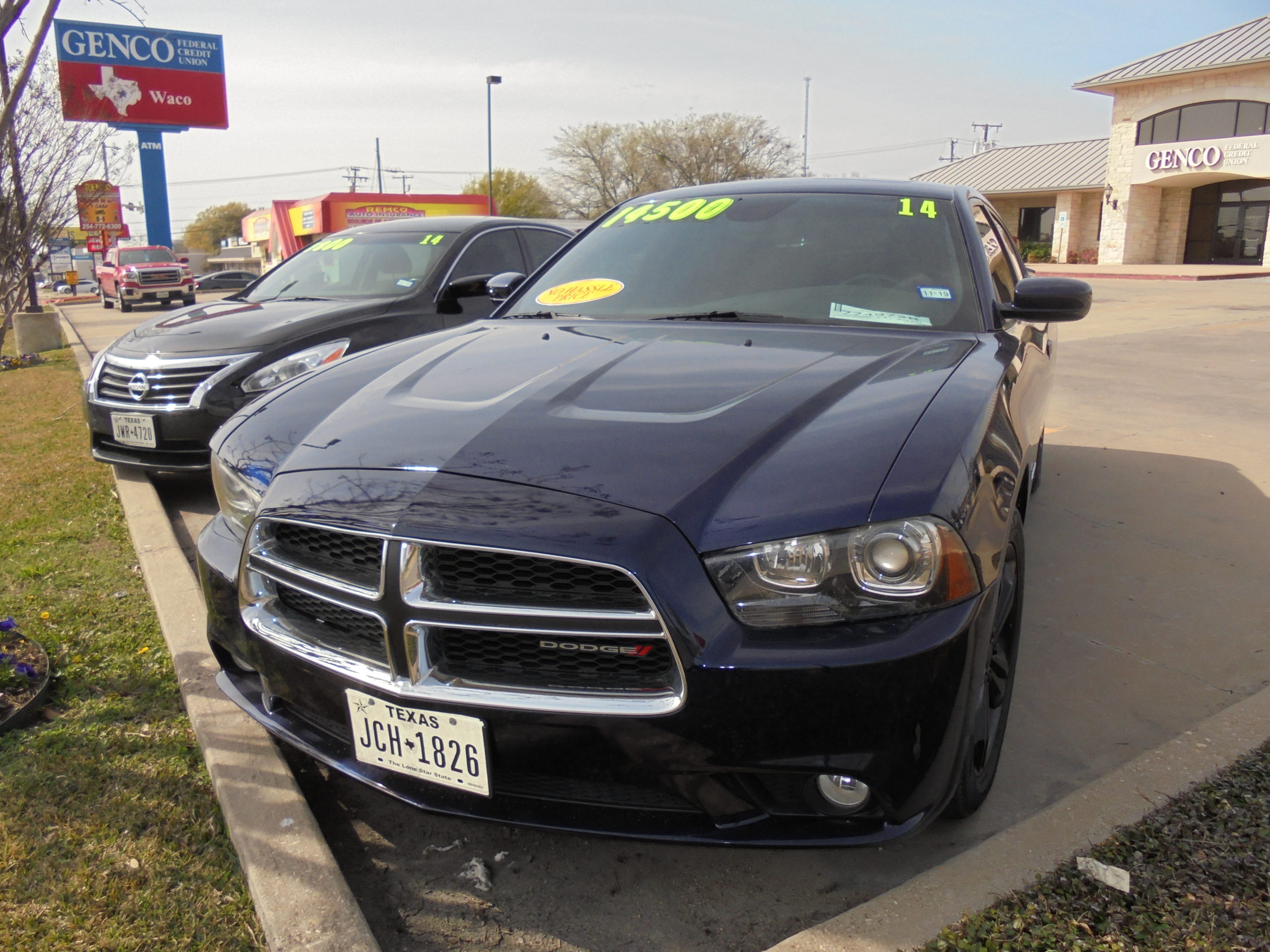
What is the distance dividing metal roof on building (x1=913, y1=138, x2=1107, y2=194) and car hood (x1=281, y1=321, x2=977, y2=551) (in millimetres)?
43241

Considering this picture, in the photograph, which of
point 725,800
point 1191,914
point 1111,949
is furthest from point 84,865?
point 1191,914

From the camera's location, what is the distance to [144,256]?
30.8 m

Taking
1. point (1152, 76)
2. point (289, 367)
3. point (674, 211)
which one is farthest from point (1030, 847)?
point (1152, 76)

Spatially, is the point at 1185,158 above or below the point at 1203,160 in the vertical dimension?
above

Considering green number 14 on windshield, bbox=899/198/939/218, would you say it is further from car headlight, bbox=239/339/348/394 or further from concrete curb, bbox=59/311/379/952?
car headlight, bbox=239/339/348/394

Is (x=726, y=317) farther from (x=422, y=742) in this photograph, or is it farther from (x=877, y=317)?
(x=422, y=742)

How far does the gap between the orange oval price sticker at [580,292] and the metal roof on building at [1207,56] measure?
39.6m

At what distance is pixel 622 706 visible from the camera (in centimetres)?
180

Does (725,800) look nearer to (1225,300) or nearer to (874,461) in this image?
(874,461)

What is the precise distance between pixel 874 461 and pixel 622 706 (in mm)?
693

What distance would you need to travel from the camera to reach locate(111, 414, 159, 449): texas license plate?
208 inches

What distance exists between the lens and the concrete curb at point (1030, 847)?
6.25 ft

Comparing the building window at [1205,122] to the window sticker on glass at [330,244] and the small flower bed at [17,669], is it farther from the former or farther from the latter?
the small flower bed at [17,669]

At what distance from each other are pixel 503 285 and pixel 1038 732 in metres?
2.69
